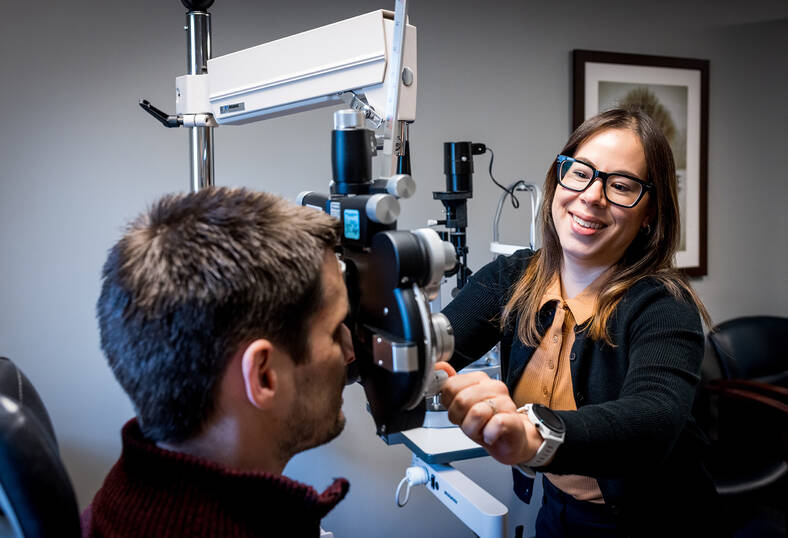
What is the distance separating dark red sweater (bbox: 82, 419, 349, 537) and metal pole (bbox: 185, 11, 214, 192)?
87 cm

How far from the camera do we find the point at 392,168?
43.8 inches

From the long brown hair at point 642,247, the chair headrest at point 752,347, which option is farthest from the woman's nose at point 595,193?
the chair headrest at point 752,347

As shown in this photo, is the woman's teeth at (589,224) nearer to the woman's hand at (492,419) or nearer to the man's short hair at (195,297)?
the woman's hand at (492,419)

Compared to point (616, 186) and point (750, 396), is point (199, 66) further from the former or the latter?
point (750, 396)

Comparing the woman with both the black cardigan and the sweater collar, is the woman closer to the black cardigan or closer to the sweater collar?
the black cardigan

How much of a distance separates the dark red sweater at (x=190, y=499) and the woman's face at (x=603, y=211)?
2.67 ft

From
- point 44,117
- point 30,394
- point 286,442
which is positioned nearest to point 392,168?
point 286,442

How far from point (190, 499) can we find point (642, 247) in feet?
3.43

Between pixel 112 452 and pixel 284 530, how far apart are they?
1.90m

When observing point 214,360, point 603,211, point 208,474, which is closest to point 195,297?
point 214,360

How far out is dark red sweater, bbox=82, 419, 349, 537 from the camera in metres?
0.72

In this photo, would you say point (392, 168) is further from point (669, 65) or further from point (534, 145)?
point (669, 65)

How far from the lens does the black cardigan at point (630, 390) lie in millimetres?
1039

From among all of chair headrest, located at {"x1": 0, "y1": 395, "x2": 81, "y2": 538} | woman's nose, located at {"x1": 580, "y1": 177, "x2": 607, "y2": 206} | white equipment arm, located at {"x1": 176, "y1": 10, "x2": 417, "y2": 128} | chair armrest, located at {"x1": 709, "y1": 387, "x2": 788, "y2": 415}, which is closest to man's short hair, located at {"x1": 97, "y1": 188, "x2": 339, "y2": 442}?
chair headrest, located at {"x1": 0, "y1": 395, "x2": 81, "y2": 538}
